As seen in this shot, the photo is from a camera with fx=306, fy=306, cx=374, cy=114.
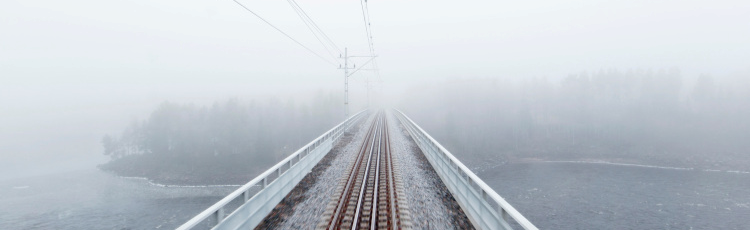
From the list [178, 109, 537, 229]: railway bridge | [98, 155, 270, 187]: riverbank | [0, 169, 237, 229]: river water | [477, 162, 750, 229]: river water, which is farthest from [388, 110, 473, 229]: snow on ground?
[98, 155, 270, 187]: riverbank

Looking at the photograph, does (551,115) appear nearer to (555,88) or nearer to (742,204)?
(555,88)

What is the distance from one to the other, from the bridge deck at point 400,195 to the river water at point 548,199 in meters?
24.1

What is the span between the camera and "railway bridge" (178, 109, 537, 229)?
546cm

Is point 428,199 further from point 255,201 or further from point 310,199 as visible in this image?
point 255,201

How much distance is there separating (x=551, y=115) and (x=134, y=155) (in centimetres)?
13122

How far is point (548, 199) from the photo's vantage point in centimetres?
3803

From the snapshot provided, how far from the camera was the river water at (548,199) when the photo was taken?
3317 cm

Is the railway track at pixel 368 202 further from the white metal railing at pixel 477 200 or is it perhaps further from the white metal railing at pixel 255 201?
the white metal railing at pixel 477 200

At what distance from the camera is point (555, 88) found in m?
143

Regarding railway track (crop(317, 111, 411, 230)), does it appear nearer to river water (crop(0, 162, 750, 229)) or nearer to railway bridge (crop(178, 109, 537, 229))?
railway bridge (crop(178, 109, 537, 229))

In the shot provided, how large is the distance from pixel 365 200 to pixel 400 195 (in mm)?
1025

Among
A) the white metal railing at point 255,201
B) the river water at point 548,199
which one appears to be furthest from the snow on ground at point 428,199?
the river water at point 548,199

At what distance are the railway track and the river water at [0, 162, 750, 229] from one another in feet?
82.6

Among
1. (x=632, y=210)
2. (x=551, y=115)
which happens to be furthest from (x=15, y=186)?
(x=551, y=115)
